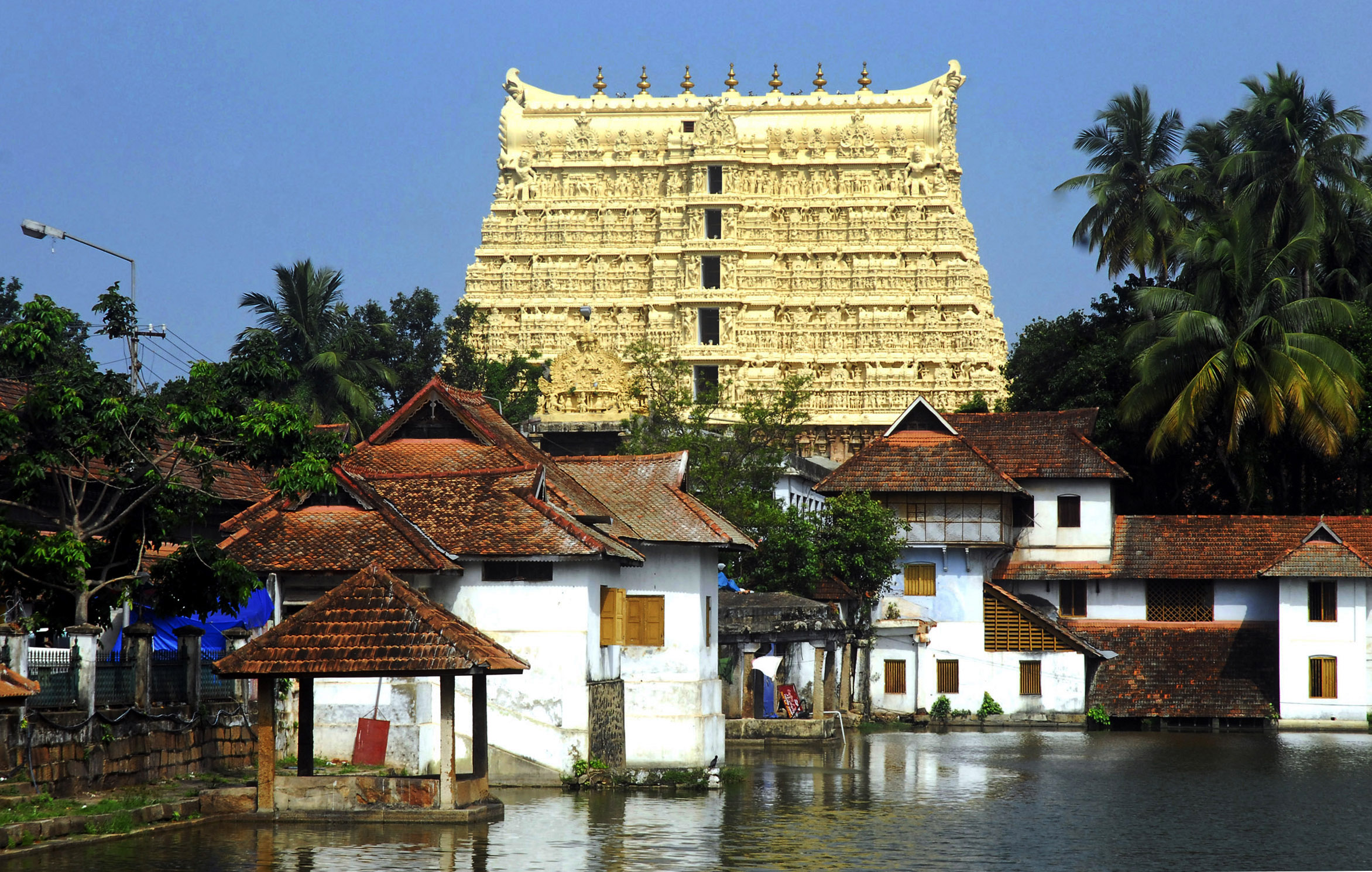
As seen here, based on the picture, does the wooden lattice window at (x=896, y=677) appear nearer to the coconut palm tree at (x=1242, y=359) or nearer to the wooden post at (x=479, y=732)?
the coconut palm tree at (x=1242, y=359)

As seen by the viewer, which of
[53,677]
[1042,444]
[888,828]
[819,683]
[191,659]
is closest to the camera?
[53,677]

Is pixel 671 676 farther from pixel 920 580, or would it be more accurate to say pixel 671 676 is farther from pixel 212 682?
pixel 920 580

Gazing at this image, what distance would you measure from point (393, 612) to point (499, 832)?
3366mm

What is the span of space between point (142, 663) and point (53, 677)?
6.95ft

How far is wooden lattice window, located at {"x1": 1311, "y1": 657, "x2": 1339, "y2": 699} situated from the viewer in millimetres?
50938

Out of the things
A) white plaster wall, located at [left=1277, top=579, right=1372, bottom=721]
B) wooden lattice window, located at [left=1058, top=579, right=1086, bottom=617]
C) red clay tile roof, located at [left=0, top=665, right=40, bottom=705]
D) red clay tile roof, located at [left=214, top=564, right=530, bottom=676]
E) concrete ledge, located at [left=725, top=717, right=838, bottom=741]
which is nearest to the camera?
red clay tile roof, located at [left=0, top=665, right=40, bottom=705]

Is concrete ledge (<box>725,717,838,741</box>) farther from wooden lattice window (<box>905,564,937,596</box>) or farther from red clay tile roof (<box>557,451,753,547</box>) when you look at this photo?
wooden lattice window (<box>905,564,937,596</box>)

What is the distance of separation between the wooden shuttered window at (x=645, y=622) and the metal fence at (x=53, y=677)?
11.1 meters

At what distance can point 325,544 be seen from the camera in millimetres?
30234

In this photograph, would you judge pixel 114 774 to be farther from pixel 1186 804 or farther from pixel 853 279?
pixel 853 279

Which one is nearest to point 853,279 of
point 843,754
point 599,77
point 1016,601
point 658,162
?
point 658,162

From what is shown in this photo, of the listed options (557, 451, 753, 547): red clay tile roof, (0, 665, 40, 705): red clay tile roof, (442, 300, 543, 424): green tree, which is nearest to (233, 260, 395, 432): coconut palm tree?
(442, 300, 543, 424): green tree

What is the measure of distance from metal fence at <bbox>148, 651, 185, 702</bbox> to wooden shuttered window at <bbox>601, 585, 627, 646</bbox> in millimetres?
7142

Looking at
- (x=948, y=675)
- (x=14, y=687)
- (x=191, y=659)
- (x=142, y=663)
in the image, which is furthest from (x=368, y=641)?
(x=948, y=675)
